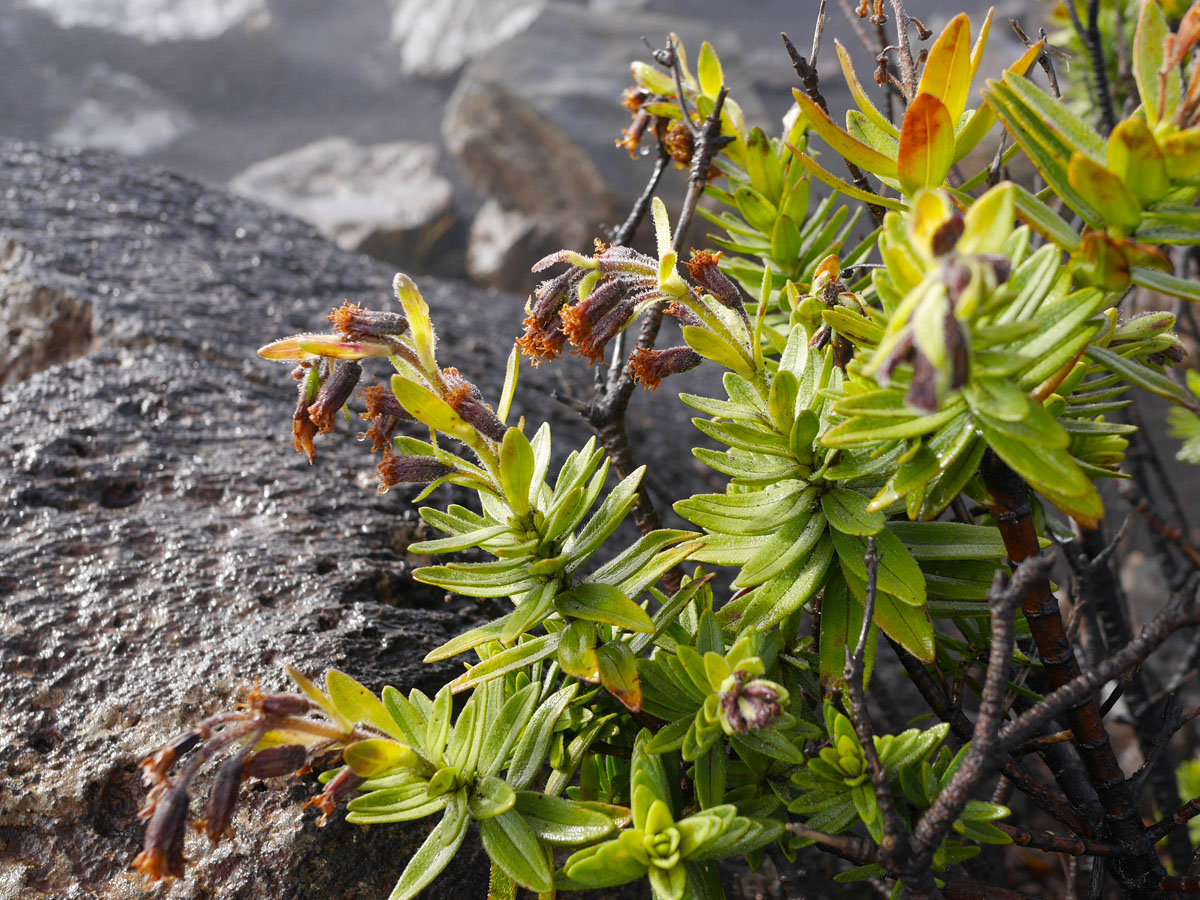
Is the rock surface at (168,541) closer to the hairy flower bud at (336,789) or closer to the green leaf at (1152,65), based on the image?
the hairy flower bud at (336,789)

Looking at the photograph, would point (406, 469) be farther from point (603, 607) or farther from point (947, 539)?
point (947, 539)

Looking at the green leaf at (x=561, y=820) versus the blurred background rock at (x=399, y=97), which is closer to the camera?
the green leaf at (x=561, y=820)

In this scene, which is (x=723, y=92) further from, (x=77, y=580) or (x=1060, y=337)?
(x=77, y=580)

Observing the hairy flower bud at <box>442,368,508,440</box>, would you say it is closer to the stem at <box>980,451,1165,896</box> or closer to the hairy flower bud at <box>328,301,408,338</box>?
the hairy flower bud at <box>328,301,408,338</box>

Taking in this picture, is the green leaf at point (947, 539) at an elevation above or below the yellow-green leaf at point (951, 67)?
below

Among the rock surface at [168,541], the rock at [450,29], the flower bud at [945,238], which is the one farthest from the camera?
the rock at [450,29]

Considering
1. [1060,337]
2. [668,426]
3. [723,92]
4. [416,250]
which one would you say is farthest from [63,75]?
[1060,337]

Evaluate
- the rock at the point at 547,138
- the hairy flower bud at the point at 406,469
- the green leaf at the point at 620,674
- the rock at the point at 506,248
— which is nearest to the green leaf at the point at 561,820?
the green leaf at the point at 620,674
